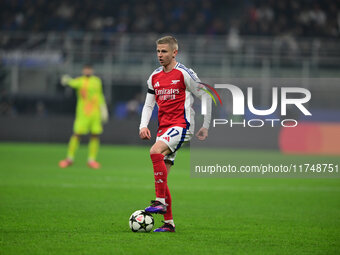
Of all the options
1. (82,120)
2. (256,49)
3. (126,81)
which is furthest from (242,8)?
(82,120)

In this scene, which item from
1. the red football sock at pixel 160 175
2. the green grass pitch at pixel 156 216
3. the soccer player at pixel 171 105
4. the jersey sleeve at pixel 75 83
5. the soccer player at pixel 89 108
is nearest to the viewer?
the green grass pitch at pixel 156 216

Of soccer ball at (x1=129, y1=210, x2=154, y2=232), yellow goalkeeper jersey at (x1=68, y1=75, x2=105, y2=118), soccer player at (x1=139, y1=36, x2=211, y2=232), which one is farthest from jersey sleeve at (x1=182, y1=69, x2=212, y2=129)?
yellow goalkeeper jersey at (x1=68, y1=75, x2=105, y2=118)

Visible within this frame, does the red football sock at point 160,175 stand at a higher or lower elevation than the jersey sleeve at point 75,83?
lower

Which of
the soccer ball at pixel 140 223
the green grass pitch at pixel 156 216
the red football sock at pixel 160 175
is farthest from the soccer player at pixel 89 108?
the red football sock at pixel 160 175

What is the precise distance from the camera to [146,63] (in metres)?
23.7

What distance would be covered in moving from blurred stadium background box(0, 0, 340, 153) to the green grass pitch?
7162 mm

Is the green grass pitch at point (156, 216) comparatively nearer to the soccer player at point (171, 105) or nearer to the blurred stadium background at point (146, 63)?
the soccer player at point (171, 105)

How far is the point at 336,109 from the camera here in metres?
21.1

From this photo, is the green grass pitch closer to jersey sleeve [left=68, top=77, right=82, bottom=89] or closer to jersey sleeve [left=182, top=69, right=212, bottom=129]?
jersey sleeve [left=182, top=69, right=212, bottom=129]

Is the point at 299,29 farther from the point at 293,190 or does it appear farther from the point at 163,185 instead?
the point at 163,185

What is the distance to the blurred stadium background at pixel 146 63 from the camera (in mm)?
22719

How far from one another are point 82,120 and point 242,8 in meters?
15.2

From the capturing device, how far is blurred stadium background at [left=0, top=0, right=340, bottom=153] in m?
22.7

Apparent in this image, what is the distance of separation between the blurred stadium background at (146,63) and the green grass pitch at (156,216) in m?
7.16
